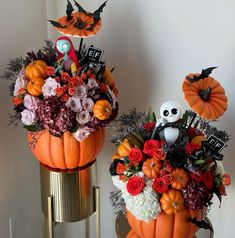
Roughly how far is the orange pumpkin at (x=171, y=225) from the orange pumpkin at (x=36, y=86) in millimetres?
532

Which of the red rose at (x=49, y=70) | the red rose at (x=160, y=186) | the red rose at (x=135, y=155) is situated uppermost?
the red rose at (x=49, y=70)

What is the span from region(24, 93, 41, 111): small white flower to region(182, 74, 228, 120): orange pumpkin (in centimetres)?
49

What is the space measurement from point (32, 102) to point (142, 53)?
55cm

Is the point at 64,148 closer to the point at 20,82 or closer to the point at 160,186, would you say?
the point at 20,82

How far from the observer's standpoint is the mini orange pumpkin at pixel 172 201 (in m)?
1.16

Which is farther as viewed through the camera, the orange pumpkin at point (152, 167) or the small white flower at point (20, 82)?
the small white flower at point (20, 82)

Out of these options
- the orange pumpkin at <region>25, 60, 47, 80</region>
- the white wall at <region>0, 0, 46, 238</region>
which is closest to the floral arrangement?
the orange pumpkin at <region>25, 60, 47, 80</region>

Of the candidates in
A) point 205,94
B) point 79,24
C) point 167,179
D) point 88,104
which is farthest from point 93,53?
point 167,179

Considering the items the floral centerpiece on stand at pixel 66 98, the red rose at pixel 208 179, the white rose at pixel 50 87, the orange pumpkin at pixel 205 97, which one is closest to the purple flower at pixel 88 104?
the floral centerpiece on stand at pixel 66 98

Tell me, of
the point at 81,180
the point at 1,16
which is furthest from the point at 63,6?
the point at 81,180

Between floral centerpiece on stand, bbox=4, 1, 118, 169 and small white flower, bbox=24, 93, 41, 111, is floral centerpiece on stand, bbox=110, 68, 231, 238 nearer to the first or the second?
floral centerpiece on stand, bbox=4, 1, 118, 169

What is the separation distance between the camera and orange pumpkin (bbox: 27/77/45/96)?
1360 mm

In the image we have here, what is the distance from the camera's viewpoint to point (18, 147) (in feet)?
5.93

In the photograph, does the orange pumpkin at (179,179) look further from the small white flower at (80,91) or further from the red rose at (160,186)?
the small white flower at (80,91)
